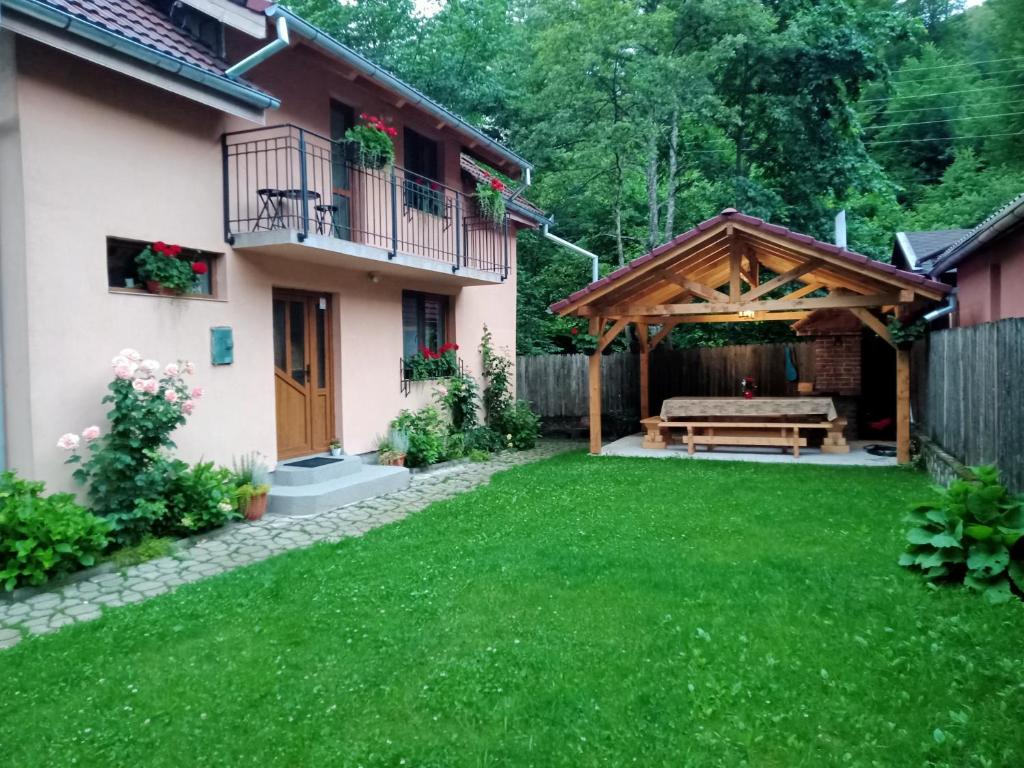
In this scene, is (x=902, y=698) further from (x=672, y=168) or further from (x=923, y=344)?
(x=672, y=168)

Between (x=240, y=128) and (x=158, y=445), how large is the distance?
4.03 meters

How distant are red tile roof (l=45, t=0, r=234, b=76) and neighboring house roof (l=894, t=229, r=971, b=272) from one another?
11.1 meters

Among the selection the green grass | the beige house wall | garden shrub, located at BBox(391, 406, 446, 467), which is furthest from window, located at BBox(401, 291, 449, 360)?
the green grass

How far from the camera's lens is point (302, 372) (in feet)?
29.9

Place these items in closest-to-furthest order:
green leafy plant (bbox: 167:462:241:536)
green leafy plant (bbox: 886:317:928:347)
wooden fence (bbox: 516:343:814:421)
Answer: green leafy plant (bbox: 167:462:241:536) < green leafy plant (bbox: 886:317:928:347) < wooden fence (bbox: 516:343:814:421)

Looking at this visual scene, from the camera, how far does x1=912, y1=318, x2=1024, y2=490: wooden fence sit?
5309 millimetres

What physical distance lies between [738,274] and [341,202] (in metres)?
6.13

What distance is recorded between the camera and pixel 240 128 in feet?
25.9

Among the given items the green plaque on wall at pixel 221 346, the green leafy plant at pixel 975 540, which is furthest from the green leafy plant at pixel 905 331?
the green plaque on wall at pixel 221 346

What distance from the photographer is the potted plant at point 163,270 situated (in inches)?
263

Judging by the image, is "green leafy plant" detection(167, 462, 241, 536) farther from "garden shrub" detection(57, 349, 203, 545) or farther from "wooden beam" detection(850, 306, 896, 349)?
"wooden beam" detection(850, 306, 896, 349)

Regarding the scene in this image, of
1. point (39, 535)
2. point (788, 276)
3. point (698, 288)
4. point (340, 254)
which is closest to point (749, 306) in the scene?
point (788, 276)

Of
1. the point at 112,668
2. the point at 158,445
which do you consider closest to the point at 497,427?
the point at 158,445

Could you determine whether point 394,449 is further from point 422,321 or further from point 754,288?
point 754,288
